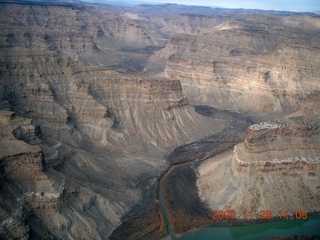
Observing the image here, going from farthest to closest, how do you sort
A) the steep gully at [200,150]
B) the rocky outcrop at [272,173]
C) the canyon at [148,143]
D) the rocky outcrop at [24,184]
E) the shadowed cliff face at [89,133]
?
the steep gully at [200,150] → the rocky outcrop at [272,173] → the canyon at [148,143] → the shadowed cliff face at [89,133] → the rocky outcrop at [24,184]

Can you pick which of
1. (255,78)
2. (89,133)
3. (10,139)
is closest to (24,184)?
(10,139)

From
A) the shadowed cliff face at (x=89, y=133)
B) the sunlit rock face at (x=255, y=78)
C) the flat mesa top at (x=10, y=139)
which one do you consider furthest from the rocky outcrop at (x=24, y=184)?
the sunlit rock face at (x=255, y=78)

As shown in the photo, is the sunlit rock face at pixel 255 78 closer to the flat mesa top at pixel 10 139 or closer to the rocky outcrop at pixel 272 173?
the rocky outcrop at pixel 272 173

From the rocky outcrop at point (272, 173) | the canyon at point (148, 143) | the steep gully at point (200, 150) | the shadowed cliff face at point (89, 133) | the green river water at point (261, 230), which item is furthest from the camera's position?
the steep gully at point (200, 150)

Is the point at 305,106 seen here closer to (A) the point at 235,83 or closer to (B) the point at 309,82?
(B) the point at 309,82

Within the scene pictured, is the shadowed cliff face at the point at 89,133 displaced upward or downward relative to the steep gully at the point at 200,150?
upward
